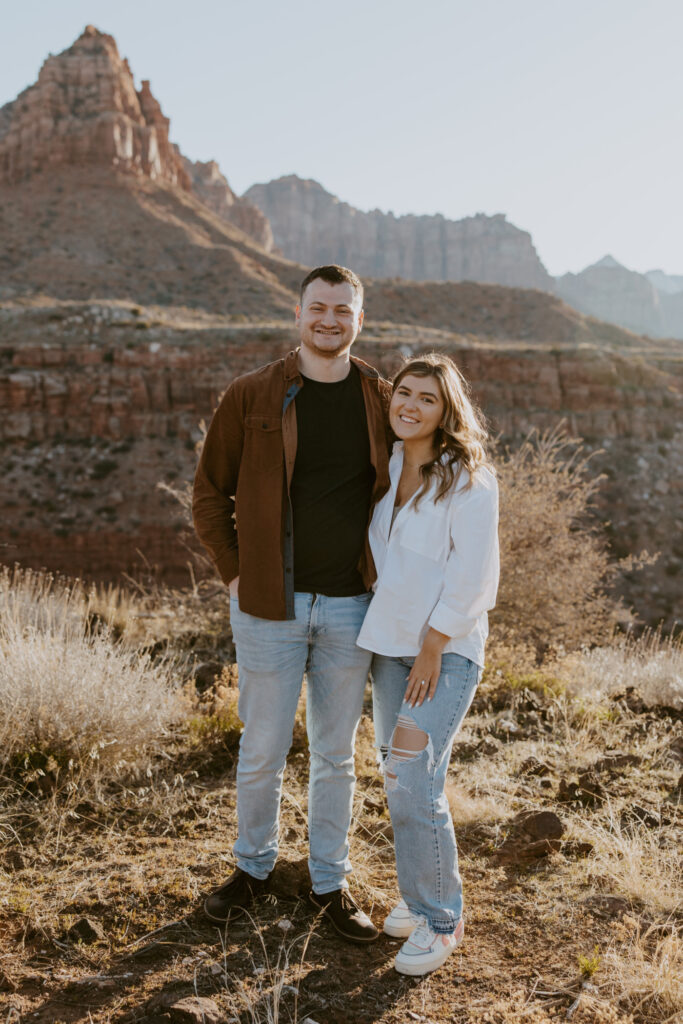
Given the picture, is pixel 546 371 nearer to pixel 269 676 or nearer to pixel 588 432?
pixel 588 432

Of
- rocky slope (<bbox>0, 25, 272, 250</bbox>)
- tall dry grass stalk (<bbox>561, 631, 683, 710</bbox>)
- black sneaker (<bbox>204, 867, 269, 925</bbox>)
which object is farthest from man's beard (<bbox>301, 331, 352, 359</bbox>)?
rocky slope (<bbox>0, 25, 272, 250</bbox>)

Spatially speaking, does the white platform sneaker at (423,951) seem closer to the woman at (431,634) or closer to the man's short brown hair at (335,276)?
the woman at (431,634)

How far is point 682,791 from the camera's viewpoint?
4.39 meters

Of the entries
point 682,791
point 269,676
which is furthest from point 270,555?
point 682,791

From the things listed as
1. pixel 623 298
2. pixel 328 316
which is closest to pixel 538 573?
pixel 328 316

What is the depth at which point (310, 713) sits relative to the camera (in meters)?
3.19

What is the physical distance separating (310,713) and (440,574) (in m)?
0.90

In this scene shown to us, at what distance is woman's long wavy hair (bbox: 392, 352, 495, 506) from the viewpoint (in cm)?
284

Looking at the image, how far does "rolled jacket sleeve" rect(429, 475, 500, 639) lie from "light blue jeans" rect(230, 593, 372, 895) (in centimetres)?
48

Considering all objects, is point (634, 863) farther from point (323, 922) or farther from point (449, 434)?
point (449, 434)

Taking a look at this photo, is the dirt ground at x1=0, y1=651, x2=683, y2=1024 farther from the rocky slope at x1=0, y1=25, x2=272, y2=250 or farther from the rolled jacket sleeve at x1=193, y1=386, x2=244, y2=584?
the rocky slope at x1=0, y1=25, x2=272, y2=250

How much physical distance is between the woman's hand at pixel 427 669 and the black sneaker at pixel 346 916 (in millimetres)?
976

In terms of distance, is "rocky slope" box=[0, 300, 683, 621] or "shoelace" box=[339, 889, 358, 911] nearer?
"shoelace" box=[339, 889, 358, 911]

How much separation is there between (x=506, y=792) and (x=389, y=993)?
196cm
